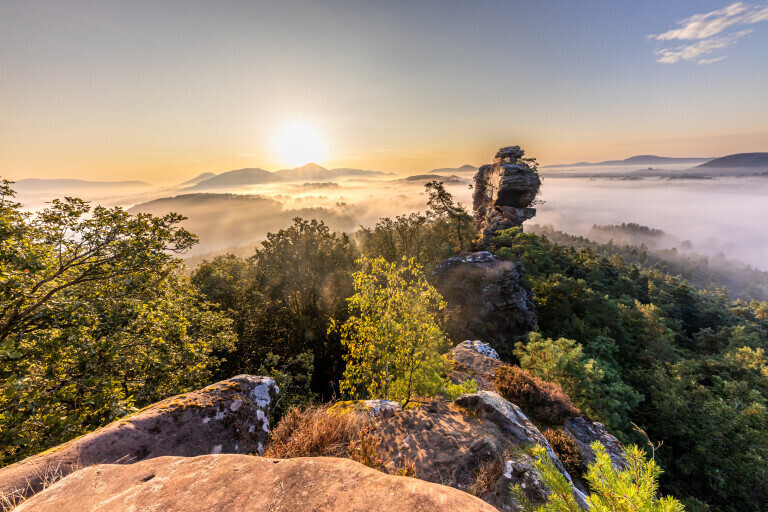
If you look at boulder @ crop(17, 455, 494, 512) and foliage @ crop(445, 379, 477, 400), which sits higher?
boulder @ crop(17, 455, 494, 512)

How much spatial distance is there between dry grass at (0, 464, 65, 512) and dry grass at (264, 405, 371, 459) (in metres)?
3.16

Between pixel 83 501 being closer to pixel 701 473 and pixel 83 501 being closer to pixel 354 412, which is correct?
pixel 354 412

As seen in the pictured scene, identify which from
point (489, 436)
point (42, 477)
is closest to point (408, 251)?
point (489, 436)

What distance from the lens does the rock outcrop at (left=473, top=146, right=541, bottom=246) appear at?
56.3 metres

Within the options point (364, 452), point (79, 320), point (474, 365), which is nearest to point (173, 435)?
point (364, 452)

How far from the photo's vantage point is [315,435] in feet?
19.1

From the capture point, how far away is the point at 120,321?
9.28 m

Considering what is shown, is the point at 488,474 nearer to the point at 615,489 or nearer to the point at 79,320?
the point at 615,489

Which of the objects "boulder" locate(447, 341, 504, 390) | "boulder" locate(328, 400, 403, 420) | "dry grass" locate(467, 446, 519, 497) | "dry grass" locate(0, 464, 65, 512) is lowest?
"boulder" locate(447, 341, 504, 390)

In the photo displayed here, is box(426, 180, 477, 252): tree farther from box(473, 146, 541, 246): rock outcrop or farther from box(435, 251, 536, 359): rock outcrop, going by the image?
box(435, 251, 536, 359): rock outcrop

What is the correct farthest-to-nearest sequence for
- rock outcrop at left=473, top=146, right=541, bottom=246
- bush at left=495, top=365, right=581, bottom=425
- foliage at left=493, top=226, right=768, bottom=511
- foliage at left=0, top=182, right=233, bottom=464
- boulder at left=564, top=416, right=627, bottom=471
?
rock outcrop at left=473, top=146, right=541, bottom=246 → foliage at left=493, top=226, right=768, bottom=511 → bush at left=495, top=365, right=581, bottom=425 → boulder at left=564, top=416, right=627, bottom=471 → foliage at left=0, top=182, right=233, bottom=464

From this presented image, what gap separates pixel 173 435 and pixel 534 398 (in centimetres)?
1400

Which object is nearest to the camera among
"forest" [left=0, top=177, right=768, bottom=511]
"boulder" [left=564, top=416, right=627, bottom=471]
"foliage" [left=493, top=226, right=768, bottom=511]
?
"forest" [left=0, top=177, right=768, bottom=511]

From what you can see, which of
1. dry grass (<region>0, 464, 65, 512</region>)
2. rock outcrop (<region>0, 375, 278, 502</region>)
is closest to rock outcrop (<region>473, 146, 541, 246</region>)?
rock outcrop (<region>0, 375, 278, 502</region>)
